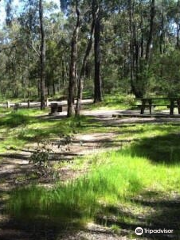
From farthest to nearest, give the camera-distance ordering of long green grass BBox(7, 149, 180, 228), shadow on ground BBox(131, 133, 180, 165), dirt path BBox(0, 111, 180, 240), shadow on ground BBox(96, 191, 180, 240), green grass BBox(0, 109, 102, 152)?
green grass BBox(0, 109, 102, 152)
shadow on ground BBox(131, 133, 180, 165)
long green grass BBox(7, 149, 180, 228)
shadow on ground BBox(96, 191, 180, 240)
dirt path BBox(0, 111, 180, 240)

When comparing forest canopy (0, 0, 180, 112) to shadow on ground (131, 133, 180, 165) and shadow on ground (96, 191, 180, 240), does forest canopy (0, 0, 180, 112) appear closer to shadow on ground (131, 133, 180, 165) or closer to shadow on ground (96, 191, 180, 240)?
shadow on ground (131, 133, 180, 165)

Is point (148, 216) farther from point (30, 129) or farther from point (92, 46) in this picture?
point (92, 46)

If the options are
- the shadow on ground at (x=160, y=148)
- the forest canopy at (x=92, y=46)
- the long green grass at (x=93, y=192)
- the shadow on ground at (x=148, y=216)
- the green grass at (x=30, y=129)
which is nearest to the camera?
→ the shadow on ground at (x=148, y=216)

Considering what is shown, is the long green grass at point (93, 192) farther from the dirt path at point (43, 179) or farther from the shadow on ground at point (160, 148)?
the shadow on ground at point (160, 148)

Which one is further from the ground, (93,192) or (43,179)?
(93,192)

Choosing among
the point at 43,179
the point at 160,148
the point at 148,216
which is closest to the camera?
the point at 148,216

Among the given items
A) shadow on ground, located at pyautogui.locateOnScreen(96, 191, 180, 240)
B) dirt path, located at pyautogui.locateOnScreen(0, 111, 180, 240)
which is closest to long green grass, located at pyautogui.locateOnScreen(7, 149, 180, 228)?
shadow on ground, located at pyautogui.locateOnScreen(96, 191, 180, 240)

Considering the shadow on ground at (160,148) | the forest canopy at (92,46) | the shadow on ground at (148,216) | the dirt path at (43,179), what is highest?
the forest canopy at (92,46)

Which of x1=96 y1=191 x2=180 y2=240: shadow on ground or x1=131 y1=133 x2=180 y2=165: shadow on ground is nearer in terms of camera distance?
x1=96 y1=191 x2=180 y2=240: shadow on ground

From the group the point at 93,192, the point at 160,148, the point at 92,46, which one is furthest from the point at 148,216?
the point at 92,46

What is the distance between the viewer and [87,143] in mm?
14367

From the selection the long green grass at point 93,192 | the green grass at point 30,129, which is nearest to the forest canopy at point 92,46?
the green grass at point 30,129

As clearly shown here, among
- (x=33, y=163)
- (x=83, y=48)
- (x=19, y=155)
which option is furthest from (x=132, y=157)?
(x=83, y=48)

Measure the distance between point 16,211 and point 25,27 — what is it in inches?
2031
